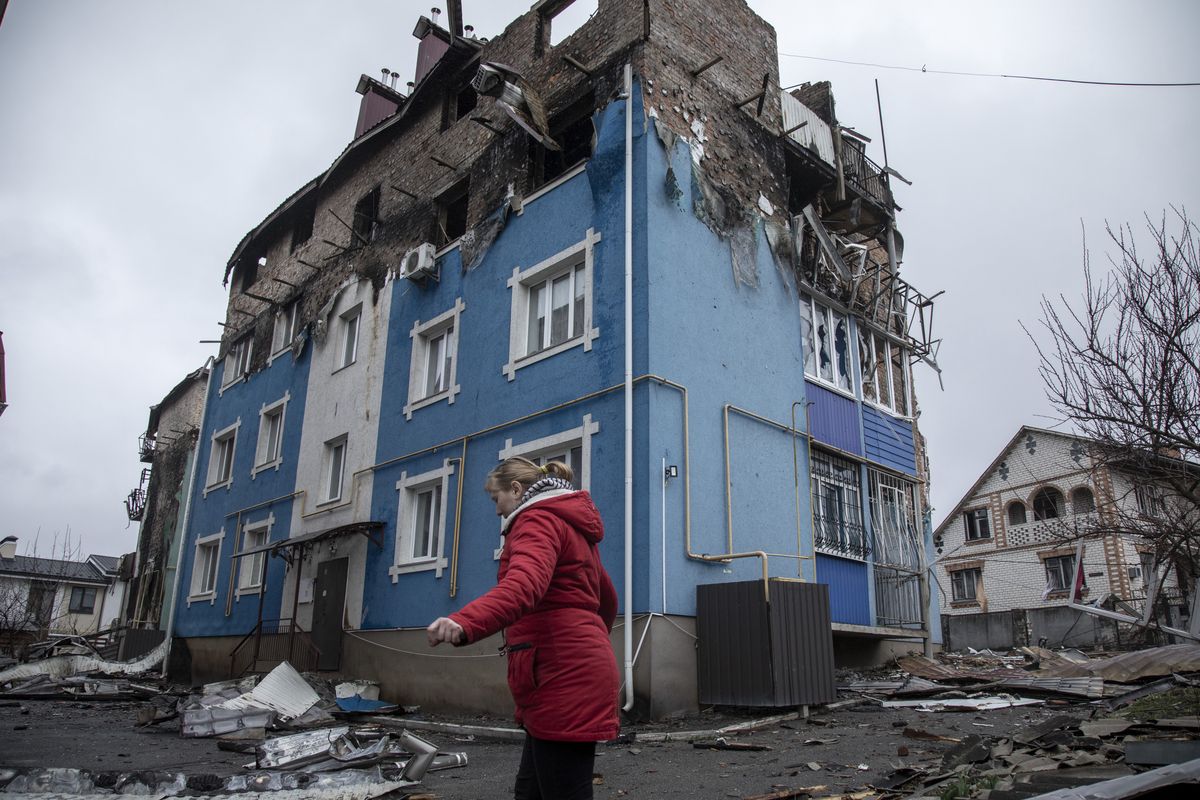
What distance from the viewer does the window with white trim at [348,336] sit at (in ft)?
58.0

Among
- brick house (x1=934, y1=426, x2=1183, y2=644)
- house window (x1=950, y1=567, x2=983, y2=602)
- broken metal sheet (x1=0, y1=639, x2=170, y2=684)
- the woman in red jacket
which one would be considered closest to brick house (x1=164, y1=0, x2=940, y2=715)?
broken metal sheet (x1=0, y1=639, x2=170, y2=684)

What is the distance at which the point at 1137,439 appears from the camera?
774cm

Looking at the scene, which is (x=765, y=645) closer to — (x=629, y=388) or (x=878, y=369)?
(x=629, y=388)

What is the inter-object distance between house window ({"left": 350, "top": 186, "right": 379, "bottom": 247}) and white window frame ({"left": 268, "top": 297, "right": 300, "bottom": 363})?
274cm

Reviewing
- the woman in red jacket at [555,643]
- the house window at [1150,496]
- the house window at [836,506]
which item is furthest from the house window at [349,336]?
the woman in red jacket at [555,643]

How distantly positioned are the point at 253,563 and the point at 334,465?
140 inches

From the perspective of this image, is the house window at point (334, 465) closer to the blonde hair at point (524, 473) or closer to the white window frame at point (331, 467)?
the white window frame at point (331, 467)

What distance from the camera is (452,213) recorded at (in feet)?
54.7

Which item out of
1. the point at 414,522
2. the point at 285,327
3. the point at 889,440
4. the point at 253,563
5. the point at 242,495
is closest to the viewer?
the point at 414,522

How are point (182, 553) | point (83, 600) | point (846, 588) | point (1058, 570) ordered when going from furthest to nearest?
point (83, 600) < point (1058, 570) < point (182, 553) < point (846, 588)

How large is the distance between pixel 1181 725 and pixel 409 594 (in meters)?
10.5

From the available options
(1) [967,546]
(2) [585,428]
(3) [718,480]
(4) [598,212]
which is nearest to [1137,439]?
(3) [718,480]

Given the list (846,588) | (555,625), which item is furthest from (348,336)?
(555,625)

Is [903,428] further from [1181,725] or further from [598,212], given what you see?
[1181,725]
